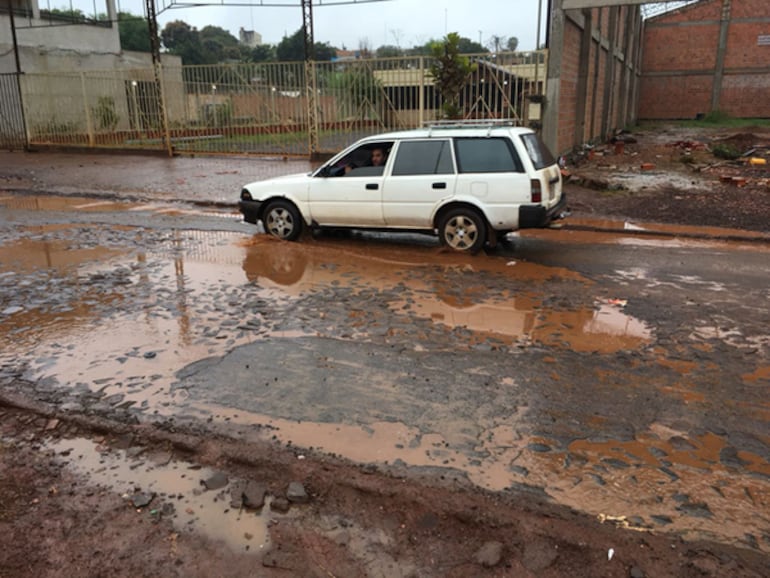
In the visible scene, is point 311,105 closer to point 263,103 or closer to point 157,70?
point 263,103

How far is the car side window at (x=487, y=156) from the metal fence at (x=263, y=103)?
7.65 m

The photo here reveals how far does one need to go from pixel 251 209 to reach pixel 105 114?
18198mm

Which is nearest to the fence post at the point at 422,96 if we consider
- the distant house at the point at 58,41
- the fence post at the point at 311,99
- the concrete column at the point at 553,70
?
the concrete column at the point at 553,70

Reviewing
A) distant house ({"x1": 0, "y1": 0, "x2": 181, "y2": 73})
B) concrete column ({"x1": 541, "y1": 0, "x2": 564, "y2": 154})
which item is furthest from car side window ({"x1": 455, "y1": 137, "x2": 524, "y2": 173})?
distant house ({"x1": 0, "y1": 0, "x2": 181, "y2": 73})

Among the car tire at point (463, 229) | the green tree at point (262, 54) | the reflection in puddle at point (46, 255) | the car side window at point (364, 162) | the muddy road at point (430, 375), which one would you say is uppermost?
the green tree at point (262, 54)

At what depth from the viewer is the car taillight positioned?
8047mm

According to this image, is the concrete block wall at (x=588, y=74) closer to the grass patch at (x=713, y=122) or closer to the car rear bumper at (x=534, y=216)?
the grass patch at (x=713, y=122)

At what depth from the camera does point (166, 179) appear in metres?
17.2

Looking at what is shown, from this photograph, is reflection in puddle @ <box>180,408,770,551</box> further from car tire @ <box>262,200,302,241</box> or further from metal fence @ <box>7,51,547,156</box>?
metal fence @ <box>7,51,547,156</box>

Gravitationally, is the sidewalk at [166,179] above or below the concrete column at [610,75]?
below

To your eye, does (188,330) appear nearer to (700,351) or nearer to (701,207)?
(700,351)

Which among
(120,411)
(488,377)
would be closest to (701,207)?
(488,377)

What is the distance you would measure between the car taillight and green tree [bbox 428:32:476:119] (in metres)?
A: 7.92

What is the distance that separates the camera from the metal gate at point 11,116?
24516 mm
